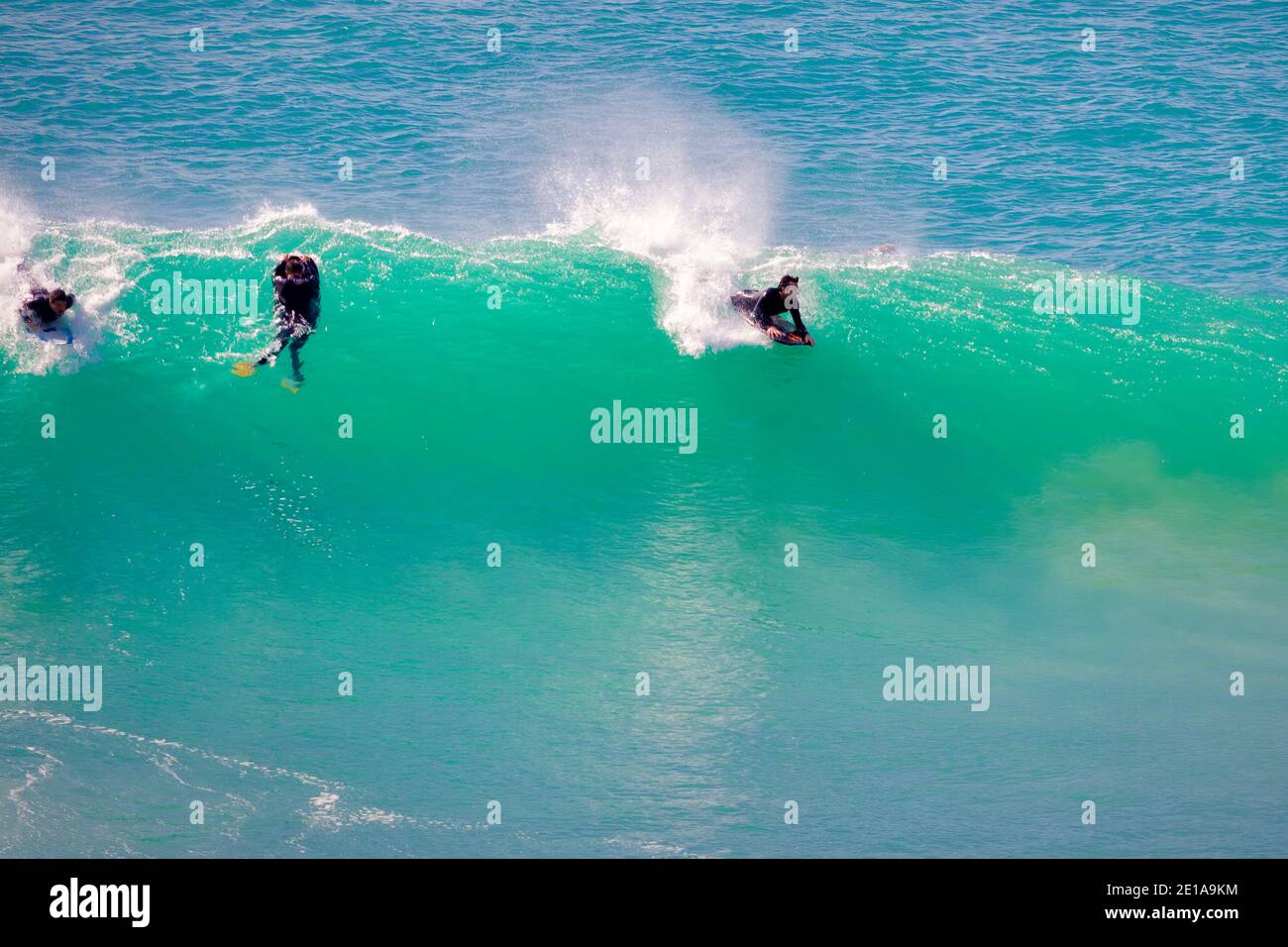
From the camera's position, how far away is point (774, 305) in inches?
649

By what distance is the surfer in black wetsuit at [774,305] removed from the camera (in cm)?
1619

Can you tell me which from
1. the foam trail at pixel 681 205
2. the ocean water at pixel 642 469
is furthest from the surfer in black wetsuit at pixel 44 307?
the foam trail at pixel 681 205

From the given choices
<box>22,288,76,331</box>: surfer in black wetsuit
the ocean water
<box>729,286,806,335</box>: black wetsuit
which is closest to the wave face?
the ocean water

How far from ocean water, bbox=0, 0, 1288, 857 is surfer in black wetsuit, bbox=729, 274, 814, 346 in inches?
18.3

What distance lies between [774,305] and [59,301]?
926cm

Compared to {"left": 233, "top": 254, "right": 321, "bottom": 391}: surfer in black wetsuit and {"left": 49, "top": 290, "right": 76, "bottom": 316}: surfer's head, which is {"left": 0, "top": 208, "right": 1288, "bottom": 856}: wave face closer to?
{"left": 49, "top": 290, "right": 76, "bottom": 316}: surfer's head

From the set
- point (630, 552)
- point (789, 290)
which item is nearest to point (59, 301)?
point (630, 552)

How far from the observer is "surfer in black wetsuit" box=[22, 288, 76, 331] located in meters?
16.2

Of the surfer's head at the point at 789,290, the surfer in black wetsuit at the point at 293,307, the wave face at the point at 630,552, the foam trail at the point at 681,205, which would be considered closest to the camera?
the wave face at the point at 630,552

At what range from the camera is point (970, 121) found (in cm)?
2573

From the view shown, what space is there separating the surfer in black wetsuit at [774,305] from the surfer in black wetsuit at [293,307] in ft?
18.2

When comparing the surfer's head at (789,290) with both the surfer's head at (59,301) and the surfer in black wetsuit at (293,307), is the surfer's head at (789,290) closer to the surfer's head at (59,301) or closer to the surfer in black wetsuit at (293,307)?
the surfer in black wetsuit at (293,307)

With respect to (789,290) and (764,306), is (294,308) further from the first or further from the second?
(789,290)

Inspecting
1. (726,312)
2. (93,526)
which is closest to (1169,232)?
(726,312)
